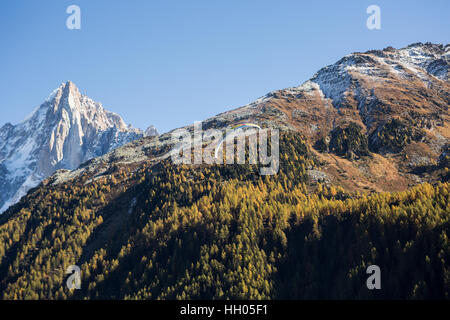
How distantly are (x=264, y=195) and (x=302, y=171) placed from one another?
32.8 metres

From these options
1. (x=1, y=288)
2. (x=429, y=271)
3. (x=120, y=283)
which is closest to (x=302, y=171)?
(x=429, y=271)

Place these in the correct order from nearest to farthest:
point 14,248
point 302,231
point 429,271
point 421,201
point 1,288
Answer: point 429,271 → point 421,201 → point 302,231 → point 1,288 → point 14,248

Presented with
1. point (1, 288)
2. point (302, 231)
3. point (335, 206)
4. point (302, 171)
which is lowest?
point (1, 288)

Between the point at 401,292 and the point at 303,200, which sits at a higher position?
the point at 303,200

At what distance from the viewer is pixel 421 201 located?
437ft

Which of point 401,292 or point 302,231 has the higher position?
point 302,231

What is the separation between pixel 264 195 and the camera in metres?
179

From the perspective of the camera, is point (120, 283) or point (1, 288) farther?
point (1, 288)

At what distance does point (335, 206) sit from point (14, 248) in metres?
169

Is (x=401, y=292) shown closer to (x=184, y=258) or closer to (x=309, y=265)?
(x=309, y=265)

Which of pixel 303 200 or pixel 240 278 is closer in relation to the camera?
pixel 240 278

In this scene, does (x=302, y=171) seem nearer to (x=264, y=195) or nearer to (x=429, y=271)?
(x=264, y=195)

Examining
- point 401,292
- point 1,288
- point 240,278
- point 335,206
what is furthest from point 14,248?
point 401,292
